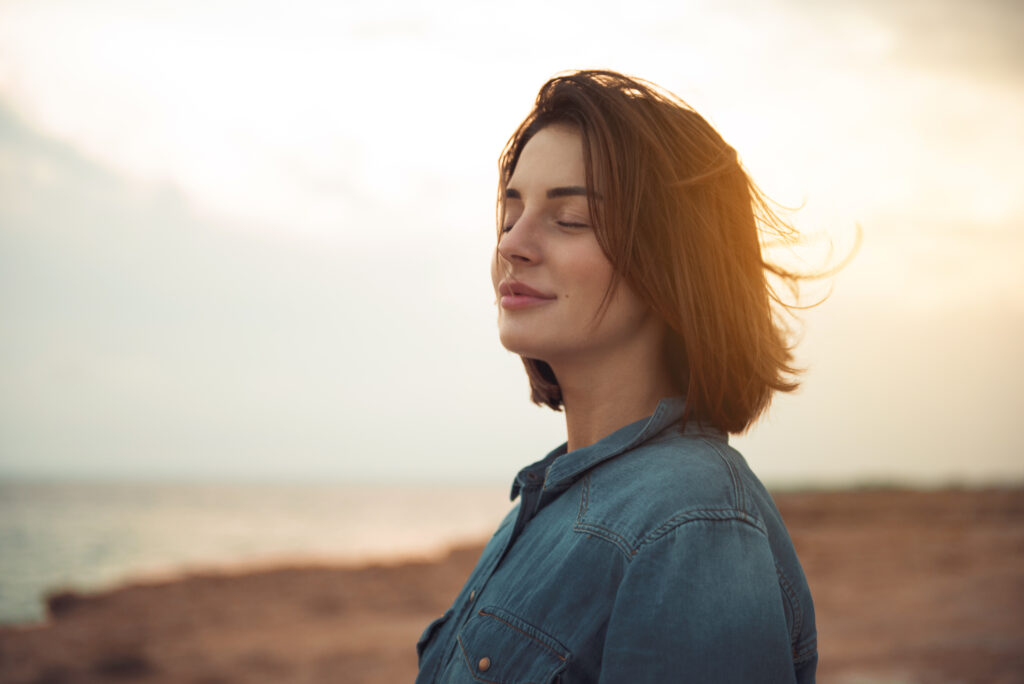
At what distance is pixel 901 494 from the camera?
1969 cm

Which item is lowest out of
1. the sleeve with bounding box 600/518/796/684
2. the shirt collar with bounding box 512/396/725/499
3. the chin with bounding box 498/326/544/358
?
the sleeve with bounding box 600/518/796/684

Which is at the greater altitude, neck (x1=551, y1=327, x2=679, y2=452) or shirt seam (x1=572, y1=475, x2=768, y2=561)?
neck (x1=551, y1=327, x2=679, y2=452)

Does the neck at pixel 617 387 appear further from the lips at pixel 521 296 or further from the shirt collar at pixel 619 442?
the lips at pixel 521 296

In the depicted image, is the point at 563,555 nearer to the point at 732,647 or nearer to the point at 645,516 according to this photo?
Answer: the point at 645,516

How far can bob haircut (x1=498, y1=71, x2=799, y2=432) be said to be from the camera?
63.8 inches

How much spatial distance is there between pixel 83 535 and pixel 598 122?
109ft

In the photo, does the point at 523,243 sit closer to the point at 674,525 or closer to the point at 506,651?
the point at 674,525

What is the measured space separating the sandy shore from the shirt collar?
5.75 meters

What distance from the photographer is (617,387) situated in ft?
5.80

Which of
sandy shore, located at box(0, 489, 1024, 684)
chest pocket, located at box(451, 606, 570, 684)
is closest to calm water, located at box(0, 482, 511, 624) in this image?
sandy shore, located at box(0, 489, 1024, 684)

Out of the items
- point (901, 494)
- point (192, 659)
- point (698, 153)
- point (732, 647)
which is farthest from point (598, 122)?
point (901, 494)

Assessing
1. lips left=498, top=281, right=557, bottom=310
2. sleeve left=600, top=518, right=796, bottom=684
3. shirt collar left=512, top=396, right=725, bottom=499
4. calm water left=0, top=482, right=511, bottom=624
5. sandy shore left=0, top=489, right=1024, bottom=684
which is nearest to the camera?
sleeve left=600, top=518, right=796, bottom=684

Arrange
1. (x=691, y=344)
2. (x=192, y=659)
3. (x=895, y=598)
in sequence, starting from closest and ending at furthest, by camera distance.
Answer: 1. (x=691, y=344)
2. (x=192, y=659)
3. (x=895, y=598)

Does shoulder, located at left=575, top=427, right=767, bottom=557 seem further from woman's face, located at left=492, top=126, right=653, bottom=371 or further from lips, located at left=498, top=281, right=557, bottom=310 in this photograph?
lips, located at left=498, top=281, right=557, bottom=310
